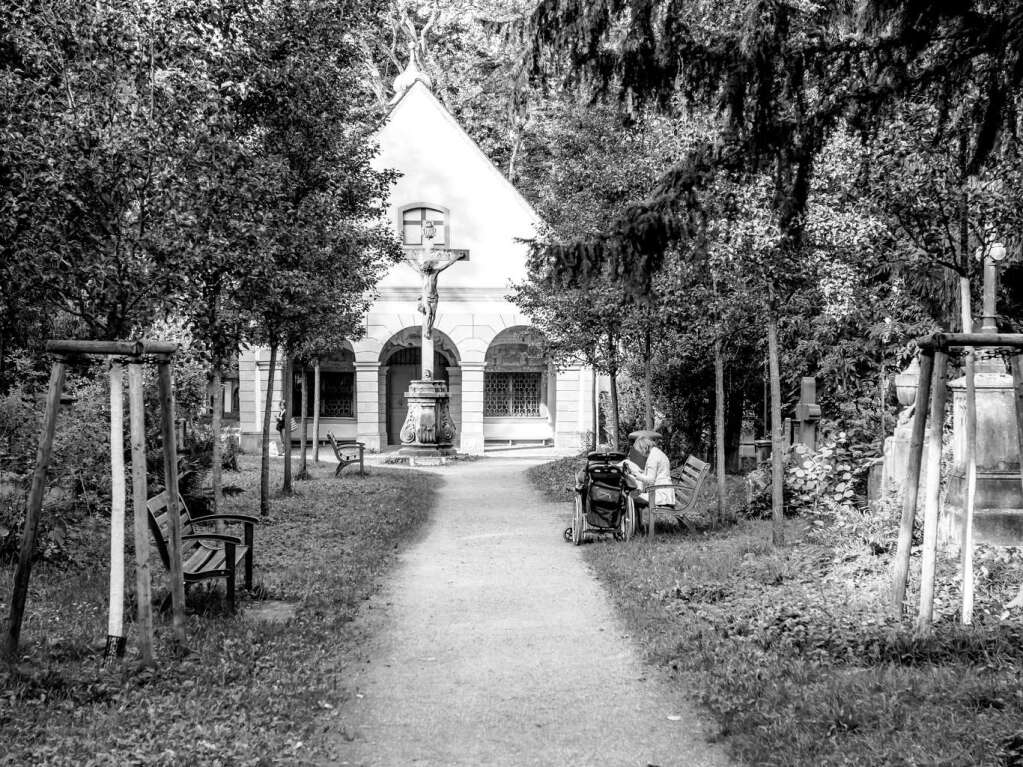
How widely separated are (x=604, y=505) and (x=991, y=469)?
4175 millimetres

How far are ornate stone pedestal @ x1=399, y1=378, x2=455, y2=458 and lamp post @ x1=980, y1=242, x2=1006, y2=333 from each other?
16767 mm

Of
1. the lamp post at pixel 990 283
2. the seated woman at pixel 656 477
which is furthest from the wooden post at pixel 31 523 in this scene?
the seated woman at pixel 656 477

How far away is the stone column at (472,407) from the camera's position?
27469 mm

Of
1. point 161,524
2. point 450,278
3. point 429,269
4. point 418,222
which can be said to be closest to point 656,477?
point 161,524

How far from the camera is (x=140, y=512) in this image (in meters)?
5.43

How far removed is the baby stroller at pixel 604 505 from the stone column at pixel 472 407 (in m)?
16.6

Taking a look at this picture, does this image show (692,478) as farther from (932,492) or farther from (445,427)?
(445,427)

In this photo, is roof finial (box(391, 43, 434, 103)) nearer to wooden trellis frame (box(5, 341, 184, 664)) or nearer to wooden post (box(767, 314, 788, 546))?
wooden post (box(767, 314, 788, 546))

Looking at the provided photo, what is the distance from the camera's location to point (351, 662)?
5895mm

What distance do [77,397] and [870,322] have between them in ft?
38.5

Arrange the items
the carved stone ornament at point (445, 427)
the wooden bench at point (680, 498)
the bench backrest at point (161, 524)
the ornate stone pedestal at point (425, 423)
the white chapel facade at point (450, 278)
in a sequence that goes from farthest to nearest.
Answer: the white chapel facade at point (450, 278), the carved stone ornament at point (445, 427), the ornate stone pedestal at point (425, 423), the wooden bench at point (680, 498), the bench backrest at point (161, 524)

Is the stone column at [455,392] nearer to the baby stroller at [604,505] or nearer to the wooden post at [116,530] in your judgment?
the baby stroller at [604,505]

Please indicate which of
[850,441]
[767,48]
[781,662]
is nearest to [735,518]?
[850,441]

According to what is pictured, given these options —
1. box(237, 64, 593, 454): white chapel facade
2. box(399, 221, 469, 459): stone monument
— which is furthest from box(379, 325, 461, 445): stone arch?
box(399, 221, 469, 459): stone monument
